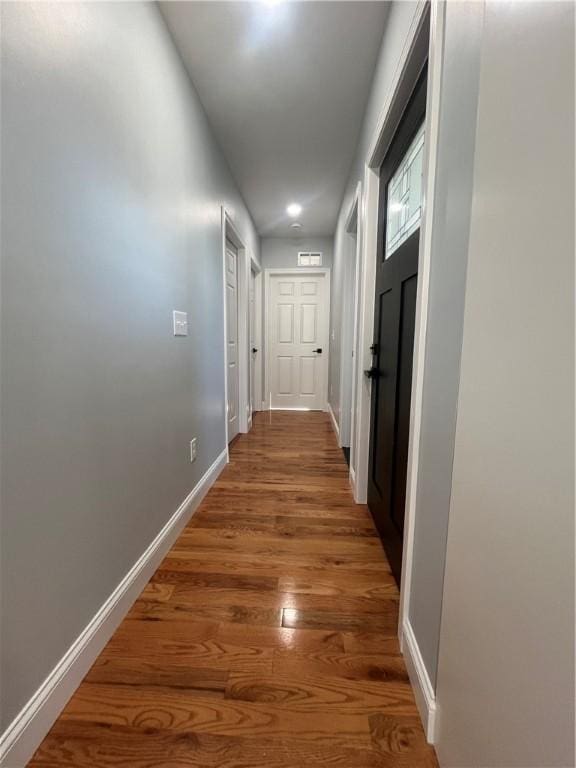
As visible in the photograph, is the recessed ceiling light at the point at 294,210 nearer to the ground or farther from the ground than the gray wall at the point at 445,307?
farther from the ground

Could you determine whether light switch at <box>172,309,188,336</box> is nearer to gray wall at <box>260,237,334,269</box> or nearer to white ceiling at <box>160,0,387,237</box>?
white ceiling at <box>160,0,387,237</box>

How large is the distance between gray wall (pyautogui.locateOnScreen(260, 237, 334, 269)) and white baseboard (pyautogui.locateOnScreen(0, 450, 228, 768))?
3.98 meters

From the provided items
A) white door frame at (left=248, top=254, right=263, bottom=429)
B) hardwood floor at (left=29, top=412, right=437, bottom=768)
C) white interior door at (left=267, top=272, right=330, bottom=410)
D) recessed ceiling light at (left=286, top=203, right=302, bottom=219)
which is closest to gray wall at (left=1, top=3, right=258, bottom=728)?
hardwood floor at (left=29, top=412, right=437, bottom=768)

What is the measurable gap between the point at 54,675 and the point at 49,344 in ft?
2.98

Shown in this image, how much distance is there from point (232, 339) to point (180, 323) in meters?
1.52

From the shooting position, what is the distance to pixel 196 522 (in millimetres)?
1853

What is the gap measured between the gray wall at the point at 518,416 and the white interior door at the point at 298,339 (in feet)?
13.6

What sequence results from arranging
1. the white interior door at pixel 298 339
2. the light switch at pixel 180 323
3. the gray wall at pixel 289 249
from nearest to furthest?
the light switch at pixel 180 323 → the gray wall at pixel 289 249 → the white interior door at pixel 298 339

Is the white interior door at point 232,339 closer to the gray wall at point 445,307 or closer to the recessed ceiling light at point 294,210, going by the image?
the recessed ceiling light at point 294,210

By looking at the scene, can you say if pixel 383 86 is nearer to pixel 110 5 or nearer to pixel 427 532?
pixel 110 5

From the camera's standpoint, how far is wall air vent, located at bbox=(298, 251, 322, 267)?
460 cm

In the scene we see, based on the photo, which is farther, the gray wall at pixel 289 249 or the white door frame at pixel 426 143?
the gray wall at pixel 289 249

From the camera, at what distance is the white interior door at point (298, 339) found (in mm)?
4719

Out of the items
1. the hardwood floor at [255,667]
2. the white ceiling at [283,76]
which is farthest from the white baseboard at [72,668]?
the white ceiling at [283,76]
